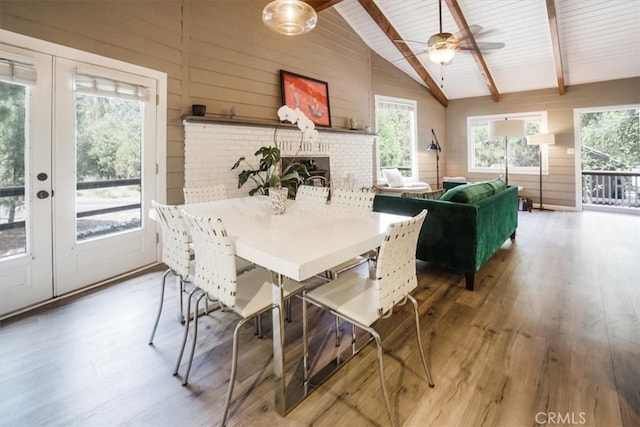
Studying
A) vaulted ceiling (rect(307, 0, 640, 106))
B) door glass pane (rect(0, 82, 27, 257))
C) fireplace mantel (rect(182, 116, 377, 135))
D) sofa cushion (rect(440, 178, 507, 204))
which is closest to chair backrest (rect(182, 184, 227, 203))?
fireplace mantel (rect(182, 116, 377, 135))

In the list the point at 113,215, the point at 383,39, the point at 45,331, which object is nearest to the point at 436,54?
the point at 383,39

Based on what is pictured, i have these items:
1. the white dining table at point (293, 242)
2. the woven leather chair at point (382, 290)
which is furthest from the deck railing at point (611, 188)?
the woven leather chair at point (382, 290)

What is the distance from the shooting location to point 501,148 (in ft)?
25.2

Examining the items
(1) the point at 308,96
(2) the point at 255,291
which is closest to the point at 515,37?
(1) the point at 308,96

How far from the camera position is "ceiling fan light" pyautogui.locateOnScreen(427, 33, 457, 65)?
3697 millimetres

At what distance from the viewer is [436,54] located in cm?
387

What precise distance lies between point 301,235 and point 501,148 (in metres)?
7.70

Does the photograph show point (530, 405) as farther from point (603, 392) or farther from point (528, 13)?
point (528, 13)

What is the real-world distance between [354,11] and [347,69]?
0.96 meters

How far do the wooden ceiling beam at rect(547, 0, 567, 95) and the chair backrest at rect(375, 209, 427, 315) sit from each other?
4913mm

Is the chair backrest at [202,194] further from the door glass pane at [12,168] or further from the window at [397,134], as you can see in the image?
the window at [397,134]

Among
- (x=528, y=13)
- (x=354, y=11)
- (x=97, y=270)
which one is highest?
(x=354, y=11)

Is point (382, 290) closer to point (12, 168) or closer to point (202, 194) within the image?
point (202, 194)

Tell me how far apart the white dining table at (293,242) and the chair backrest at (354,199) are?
0.23 m
